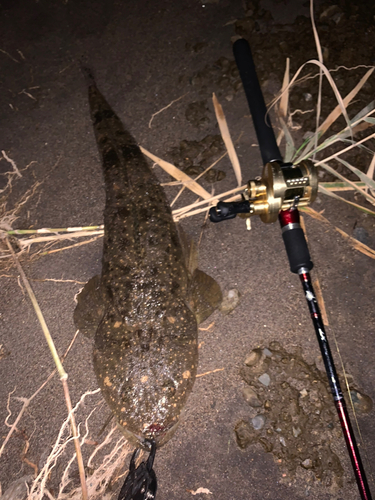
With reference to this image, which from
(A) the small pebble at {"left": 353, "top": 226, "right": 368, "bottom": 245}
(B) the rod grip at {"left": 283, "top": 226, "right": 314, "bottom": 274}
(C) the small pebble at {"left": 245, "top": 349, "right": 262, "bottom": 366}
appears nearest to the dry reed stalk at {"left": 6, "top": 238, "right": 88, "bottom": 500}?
(C) the small pebble at {"left": 245, "top": 349, "right": 262, "bottom": 366}

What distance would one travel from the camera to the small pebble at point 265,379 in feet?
8.85

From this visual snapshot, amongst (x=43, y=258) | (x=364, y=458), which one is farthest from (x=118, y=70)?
(x=364, y=458)

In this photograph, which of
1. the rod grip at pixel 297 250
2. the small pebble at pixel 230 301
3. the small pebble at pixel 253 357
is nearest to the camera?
the rod grip at pixel 297 250

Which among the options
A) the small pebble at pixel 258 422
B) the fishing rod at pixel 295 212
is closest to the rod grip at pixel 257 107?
the fishing rod at pixel 295 212

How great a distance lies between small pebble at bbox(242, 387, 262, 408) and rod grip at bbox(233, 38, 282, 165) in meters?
1.86

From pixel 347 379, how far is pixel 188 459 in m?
1.43

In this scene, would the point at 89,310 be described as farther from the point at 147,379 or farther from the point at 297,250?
the point at 297,250

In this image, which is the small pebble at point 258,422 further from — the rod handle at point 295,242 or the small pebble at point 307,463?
the rod handle at point 295,242

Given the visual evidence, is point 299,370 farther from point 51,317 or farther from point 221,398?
point 51,317

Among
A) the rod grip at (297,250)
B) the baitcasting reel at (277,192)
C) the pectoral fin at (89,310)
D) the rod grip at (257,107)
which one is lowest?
the pectoral fin at (89,310)

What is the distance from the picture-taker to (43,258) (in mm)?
3096

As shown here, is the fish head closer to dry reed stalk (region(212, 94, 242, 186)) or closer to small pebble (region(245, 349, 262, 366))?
small pebble (region(245, 349, 262, 366))

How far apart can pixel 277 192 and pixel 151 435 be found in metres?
1.91

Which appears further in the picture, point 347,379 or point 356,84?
point 356,84
